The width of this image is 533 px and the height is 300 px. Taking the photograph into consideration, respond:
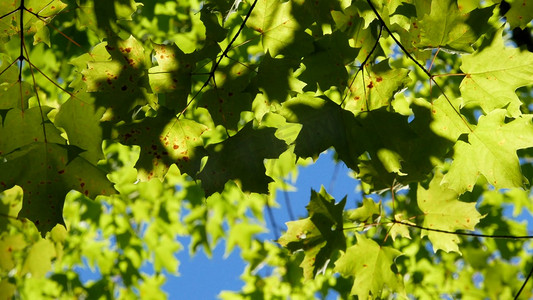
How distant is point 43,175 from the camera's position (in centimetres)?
147

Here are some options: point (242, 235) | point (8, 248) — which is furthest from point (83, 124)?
point (242, 235)

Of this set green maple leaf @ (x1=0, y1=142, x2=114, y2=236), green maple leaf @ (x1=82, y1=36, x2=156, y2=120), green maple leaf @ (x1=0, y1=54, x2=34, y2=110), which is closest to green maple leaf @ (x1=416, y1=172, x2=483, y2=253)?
green maple leaf @ (x1=82, y1=36, x2=156, y2=120)

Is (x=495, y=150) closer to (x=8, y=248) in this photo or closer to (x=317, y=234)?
(x=317, y=234)

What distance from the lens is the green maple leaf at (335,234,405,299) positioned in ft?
5.87

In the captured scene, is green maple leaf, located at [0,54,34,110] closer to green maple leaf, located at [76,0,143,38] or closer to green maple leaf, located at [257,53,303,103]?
green maple leaf, located at [76,0,143,38]

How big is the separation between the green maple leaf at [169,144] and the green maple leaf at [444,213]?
824 millimetres

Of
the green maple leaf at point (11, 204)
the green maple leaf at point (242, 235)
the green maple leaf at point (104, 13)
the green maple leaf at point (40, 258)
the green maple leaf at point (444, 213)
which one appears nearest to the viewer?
the green maple leaf at point (104, 13)

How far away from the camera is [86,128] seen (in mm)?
1521

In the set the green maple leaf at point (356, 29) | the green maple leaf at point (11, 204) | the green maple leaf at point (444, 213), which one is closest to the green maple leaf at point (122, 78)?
the green maple leaf at point (356, 29)

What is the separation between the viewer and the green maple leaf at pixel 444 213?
1.82 m

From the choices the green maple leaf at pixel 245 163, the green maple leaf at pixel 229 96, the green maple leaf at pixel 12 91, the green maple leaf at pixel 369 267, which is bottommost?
the green maple leaf at pixel 369 267

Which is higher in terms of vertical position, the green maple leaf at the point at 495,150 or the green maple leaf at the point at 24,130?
the green maple leaf at the point at 24,130

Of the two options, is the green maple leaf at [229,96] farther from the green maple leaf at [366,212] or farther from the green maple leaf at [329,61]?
the green maple leaf at [366,212]

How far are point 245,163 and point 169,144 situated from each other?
21 centimetres
